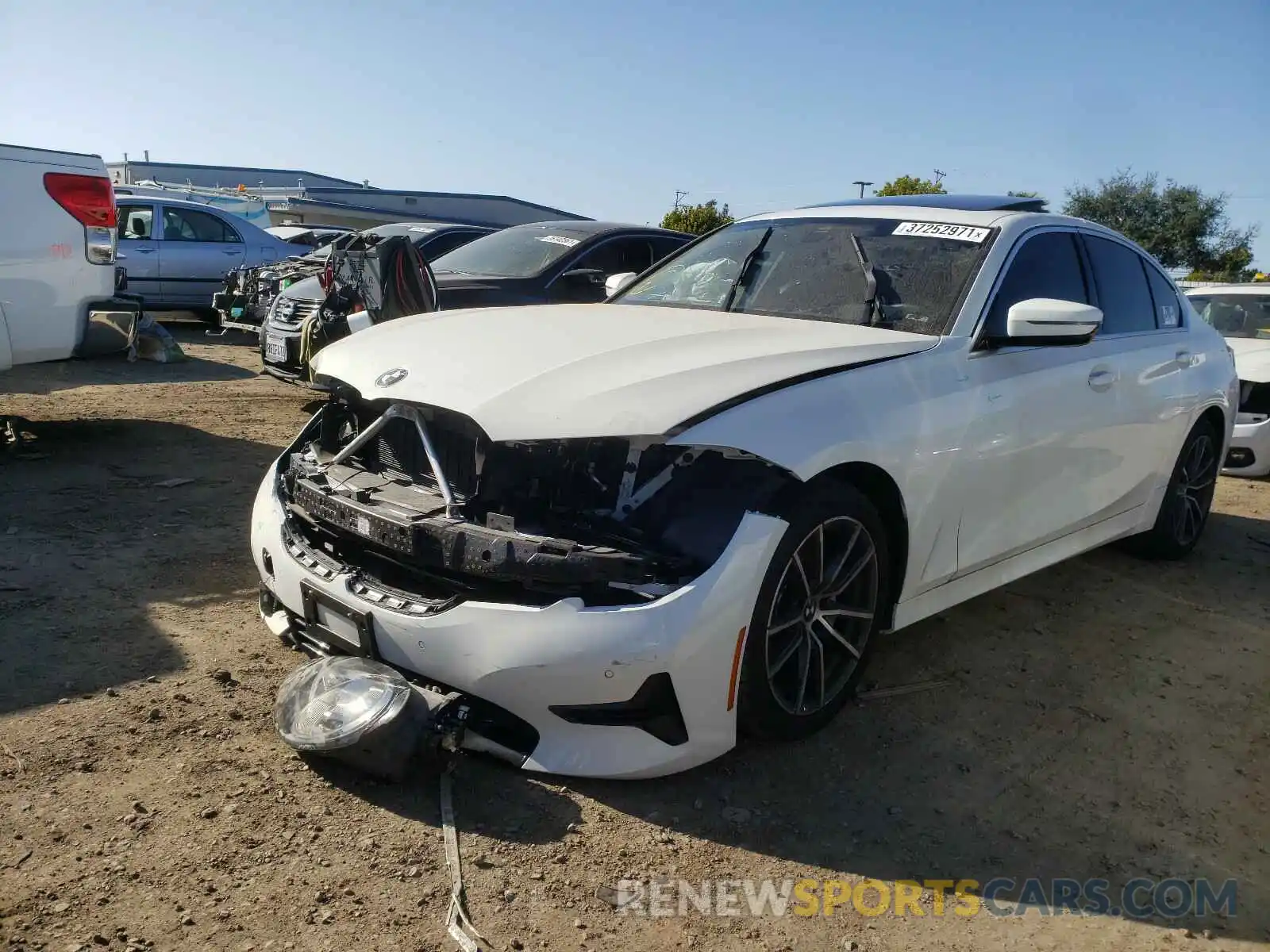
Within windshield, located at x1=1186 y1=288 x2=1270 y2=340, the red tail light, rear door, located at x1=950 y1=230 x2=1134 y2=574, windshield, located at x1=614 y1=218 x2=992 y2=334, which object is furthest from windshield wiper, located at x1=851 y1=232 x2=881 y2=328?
windshield, located at x1=1186 y1=288 x2=1270 y2=340

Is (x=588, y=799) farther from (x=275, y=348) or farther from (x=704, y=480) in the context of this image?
(x=275, y=348)

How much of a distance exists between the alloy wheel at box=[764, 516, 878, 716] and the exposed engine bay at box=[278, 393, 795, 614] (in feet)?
1.03

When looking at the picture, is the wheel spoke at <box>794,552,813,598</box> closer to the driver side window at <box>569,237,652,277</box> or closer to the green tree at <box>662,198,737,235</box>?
the driver side window at <box>569,237,652,277</box>

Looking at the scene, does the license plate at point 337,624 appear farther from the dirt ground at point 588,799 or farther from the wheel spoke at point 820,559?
the wheel spoke at point 820,559

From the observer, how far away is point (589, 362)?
10.0ft

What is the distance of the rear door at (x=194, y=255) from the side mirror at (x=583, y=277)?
275 inches

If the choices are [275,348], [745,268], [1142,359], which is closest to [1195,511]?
[1142,359]

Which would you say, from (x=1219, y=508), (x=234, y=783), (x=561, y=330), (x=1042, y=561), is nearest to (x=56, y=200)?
(x=561, y=330)

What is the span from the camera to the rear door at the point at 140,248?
12117 mm

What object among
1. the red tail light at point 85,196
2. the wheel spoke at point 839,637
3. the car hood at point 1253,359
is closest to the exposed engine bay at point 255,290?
the red tail light at point 85,196

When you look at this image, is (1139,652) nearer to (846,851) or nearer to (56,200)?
(846,851)

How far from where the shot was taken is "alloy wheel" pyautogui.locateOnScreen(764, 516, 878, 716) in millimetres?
3020

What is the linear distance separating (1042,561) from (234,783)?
3188 millimetres

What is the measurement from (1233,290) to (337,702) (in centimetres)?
963
